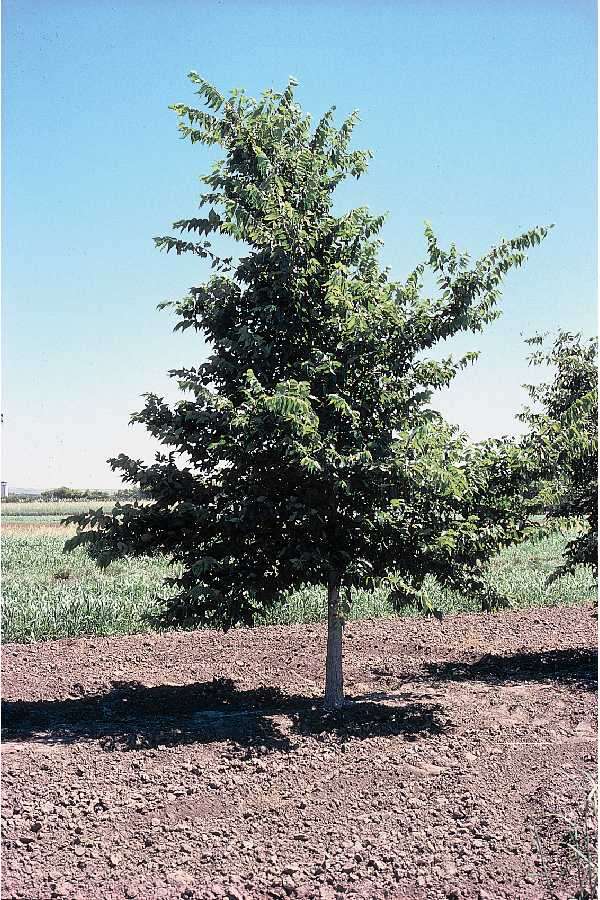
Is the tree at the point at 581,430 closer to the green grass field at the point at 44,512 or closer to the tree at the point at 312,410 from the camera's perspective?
the tree at the point at 312,410

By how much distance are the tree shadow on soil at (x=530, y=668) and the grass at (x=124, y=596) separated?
4.28ft

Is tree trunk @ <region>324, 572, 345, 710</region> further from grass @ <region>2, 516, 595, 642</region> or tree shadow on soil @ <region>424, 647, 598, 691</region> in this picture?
tree shadow on soil @ <region>424, 647, 598, 691</region>

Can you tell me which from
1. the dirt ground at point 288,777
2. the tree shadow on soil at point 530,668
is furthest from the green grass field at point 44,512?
the dirt ground at point 288,777

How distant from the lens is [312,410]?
822 centimetres

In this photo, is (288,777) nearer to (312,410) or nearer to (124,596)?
→ (312,410)

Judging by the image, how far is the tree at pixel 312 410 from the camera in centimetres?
820

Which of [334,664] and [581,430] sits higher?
[581,430]

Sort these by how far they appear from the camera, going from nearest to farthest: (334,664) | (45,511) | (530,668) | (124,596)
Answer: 1. (334,664)
2. (530,668)
3. (124,596)
4. (45,511)

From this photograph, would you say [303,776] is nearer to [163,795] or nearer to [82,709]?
[163,795]

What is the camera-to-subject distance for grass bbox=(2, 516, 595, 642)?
45.5ft

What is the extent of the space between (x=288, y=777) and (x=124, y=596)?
955cm

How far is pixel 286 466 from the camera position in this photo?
326 inches

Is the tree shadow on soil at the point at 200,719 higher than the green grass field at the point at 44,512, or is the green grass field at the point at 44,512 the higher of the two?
the green grass field at the point at 44,512

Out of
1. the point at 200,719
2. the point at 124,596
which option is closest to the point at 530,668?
the point at 200,719
